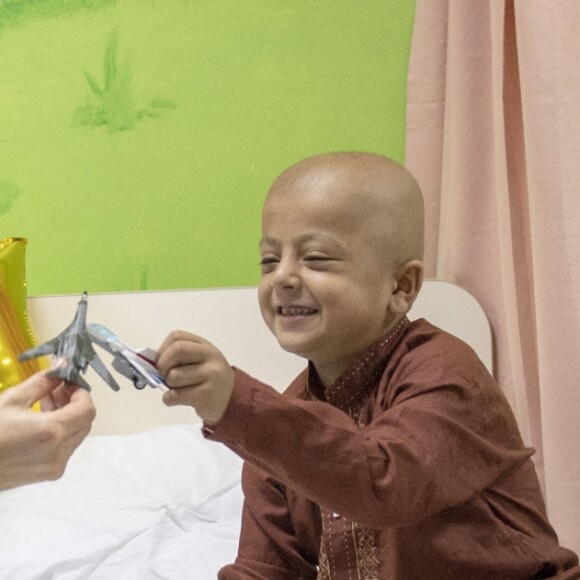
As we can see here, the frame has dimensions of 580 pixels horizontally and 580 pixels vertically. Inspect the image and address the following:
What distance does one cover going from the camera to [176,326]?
1704 millimetres

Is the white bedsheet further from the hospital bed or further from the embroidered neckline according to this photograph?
the embroidered neckline

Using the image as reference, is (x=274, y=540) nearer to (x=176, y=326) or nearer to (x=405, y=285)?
(x=405, y=285)

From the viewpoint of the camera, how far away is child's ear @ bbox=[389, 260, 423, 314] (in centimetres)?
97

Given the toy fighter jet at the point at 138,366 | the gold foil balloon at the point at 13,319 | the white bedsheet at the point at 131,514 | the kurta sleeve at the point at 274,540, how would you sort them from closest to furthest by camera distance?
the toy fighter jet at the point at 138,366 < the kurta sleeve at the point at 274,540 < the white bedsheet at the point at 131,514 < the gold foil balloon at the point at 13,319

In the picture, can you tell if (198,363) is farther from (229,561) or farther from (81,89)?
(81,89)

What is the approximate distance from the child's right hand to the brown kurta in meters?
0.02

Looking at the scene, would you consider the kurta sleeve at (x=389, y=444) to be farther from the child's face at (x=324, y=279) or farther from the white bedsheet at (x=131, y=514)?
the white bedsheet at (x=131, y=514)

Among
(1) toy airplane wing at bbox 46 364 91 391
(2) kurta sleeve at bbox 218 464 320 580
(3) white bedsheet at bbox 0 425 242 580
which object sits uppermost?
(1) toy airplane wing at bbox 46 364 91 391

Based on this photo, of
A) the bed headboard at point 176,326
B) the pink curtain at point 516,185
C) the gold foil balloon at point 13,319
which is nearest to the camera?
the pink curtain at point 516,185

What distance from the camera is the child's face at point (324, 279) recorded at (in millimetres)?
907

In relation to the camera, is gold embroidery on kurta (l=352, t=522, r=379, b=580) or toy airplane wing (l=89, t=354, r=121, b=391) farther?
gold embroidery on kurta (l=352, t=522, r=379, b=580)

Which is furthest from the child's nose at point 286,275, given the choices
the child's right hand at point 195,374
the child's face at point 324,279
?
the child's right hand at point 195,374

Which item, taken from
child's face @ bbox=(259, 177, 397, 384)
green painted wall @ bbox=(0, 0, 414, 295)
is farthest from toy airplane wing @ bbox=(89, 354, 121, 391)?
green painted wall @ bbox=(0, 0, 414, 295)

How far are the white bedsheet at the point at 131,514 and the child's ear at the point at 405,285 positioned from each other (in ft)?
1.57
